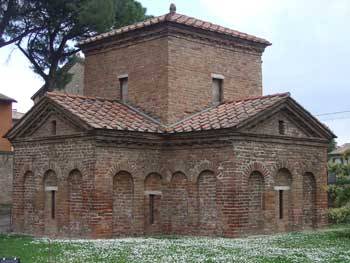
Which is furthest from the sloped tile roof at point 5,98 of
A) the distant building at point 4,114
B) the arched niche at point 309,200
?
the arched niche at point 309,200

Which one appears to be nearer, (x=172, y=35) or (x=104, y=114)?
(x=104, y=114)

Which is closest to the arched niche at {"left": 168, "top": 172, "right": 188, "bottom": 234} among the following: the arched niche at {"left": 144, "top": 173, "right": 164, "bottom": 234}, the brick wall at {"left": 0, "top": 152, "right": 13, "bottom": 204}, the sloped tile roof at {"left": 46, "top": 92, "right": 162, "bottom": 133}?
the arched niche at {"left": 144, "top": 173, "right": 164, "bottom": 234}

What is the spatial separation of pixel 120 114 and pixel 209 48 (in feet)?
13.6

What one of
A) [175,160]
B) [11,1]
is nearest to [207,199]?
[175,160]

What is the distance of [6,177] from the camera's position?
37281 mm

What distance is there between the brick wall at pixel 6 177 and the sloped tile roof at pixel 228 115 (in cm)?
2006

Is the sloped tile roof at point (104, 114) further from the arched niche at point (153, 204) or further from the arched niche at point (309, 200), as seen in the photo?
the arched niche at point (309, 200)

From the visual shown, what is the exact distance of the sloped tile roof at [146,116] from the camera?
18184 millimetres

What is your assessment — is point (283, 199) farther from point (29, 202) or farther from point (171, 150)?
point (29, 202)

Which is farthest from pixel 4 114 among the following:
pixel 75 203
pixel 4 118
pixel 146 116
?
pixel 75 203

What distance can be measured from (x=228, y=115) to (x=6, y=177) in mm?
22302

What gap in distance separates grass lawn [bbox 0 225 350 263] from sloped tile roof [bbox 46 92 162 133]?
347 cm

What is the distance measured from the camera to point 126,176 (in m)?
18.8

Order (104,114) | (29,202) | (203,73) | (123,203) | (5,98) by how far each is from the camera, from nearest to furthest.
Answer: (123,203), (104,114), (29,202), (203,73), (5,98)
